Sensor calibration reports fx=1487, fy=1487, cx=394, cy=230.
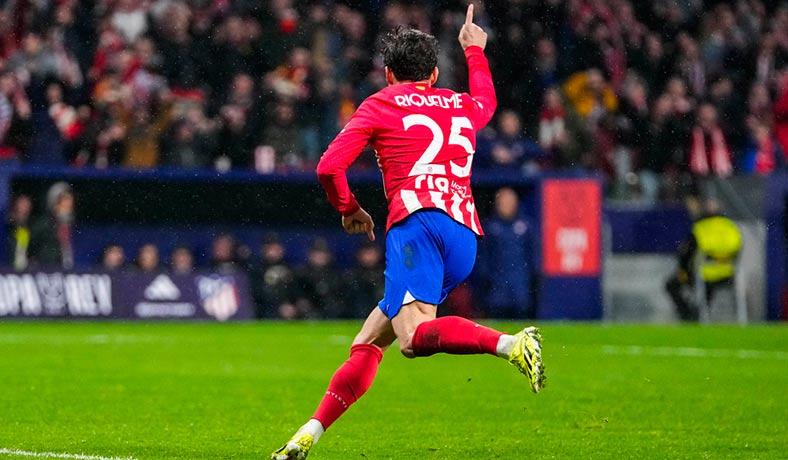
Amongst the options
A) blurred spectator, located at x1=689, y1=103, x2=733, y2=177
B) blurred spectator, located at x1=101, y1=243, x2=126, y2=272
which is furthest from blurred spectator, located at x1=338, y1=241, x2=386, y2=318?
blurred spectator, located at x1=689, y1=103, x2=733, y2=177

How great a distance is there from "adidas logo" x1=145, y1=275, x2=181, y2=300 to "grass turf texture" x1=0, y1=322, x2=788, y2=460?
2274 mm

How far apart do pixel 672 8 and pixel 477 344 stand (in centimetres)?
2012

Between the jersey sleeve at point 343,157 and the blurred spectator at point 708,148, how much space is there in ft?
53.8

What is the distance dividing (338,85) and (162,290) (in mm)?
3876

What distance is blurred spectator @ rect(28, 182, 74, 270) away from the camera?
64.8ft

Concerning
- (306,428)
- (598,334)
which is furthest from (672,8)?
(306,428)

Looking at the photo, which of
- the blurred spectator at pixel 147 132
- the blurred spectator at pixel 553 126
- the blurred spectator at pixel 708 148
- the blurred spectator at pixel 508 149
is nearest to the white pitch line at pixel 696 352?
the blurred spectator at pixel 508 149


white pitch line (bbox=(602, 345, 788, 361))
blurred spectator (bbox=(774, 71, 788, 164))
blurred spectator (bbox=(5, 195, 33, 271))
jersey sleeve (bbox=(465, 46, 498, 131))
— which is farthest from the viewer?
blurred spectator (bbox=(774, 71, 788, 164))

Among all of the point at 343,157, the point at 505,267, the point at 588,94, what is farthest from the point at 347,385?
the point at 588,94

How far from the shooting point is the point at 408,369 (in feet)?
43.2

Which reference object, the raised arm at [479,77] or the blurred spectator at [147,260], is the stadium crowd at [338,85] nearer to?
the blurred spectator at [147,260]

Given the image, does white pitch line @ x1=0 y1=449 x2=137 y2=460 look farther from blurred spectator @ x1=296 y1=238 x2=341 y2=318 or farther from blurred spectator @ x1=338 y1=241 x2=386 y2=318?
blurred spectator @ x1=338 y1=241 x2=386 y2=318

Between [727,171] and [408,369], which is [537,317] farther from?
[408,369]

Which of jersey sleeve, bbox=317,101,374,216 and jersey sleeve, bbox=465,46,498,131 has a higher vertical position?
jersey sleeve, bbox=465,46,498,131
